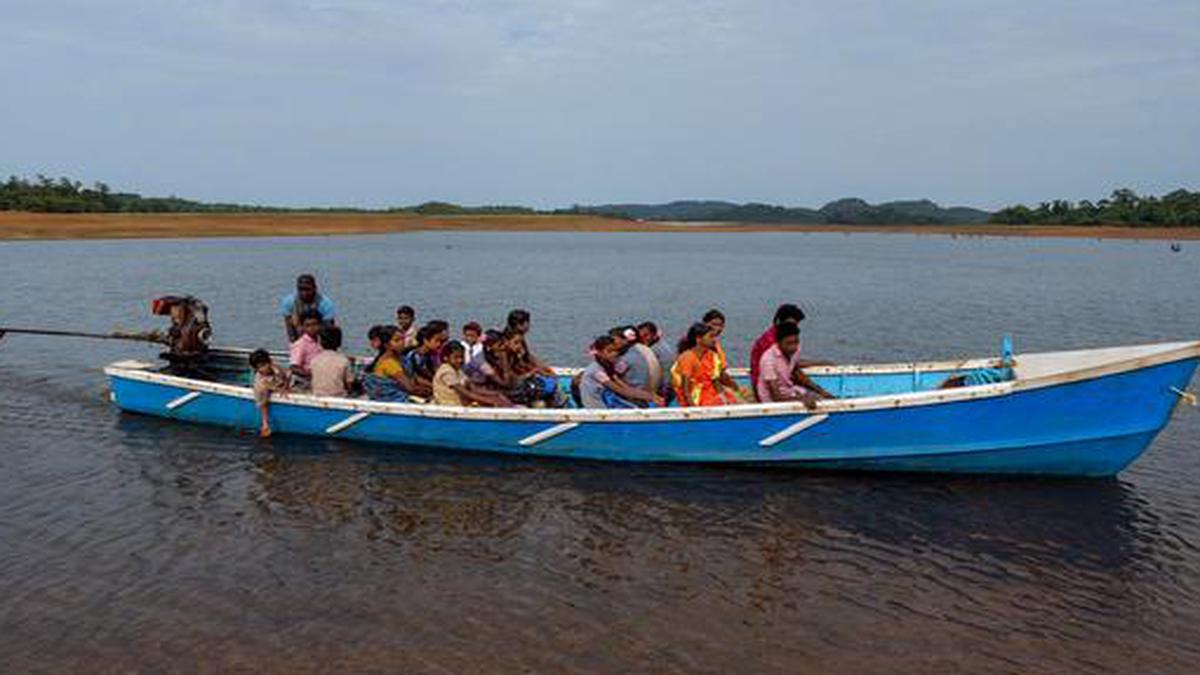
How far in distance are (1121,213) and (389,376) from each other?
112 m

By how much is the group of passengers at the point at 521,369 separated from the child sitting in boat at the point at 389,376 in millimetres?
12

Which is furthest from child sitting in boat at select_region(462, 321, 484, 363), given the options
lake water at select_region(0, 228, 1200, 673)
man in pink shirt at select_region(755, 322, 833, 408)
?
man in pink shirt at select_region(755, 322, 833, 408)

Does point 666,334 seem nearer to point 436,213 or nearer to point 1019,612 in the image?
point 1019,612

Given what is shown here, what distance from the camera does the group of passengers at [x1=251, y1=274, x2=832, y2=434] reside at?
10.6 metres

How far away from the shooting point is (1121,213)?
107 meters

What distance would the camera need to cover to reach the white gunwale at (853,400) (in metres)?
9.30

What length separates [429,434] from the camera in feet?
38.0

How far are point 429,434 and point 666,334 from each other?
15176 mm

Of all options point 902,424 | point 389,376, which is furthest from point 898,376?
point 389,376

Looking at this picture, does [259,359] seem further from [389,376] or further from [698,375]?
[698,375]

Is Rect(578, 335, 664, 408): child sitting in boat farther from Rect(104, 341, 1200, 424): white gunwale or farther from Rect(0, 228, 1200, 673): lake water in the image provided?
Rect(0, 228, 1200, 673): lake water

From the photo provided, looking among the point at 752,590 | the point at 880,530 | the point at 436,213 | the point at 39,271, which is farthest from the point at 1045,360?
the point at 436,213

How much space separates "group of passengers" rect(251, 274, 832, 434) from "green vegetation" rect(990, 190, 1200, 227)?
102 meters

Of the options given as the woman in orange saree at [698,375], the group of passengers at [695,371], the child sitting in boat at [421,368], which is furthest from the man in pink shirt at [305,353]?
the woman in orange saree at [698,375]
